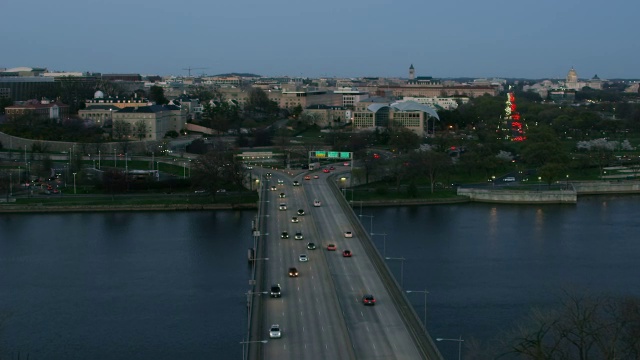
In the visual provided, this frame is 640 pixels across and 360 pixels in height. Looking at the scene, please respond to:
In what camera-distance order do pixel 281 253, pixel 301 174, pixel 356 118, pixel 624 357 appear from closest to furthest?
pixel 624 357
pixel 281 253
pixel 301 174
pixel 356 118

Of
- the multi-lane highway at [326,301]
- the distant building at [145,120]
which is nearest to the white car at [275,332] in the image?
the multi-lane highway at [326,301]

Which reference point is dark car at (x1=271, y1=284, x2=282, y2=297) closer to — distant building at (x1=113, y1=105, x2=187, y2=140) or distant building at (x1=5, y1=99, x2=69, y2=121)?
distant building at (x1=113, y1=105, x2=187, y2=140)

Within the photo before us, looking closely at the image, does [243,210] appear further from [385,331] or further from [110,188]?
[385,331]

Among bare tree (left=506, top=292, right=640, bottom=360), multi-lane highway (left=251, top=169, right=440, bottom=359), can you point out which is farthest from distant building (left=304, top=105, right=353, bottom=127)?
bare tree (left=506, top=292, right=640, bottom=360)

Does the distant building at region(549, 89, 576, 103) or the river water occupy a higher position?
the distant building at region(549, 89, 576, 103)

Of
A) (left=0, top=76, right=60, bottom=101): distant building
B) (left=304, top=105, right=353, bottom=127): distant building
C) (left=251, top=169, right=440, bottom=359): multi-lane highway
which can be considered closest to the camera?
(left=251, top=169, right=440, bottom=359): multi-lane highway

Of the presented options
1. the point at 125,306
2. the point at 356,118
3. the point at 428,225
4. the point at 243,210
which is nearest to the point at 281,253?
the point at 125,306

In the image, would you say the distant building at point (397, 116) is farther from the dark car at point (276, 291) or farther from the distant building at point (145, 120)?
the dark car at point (276, 291)
